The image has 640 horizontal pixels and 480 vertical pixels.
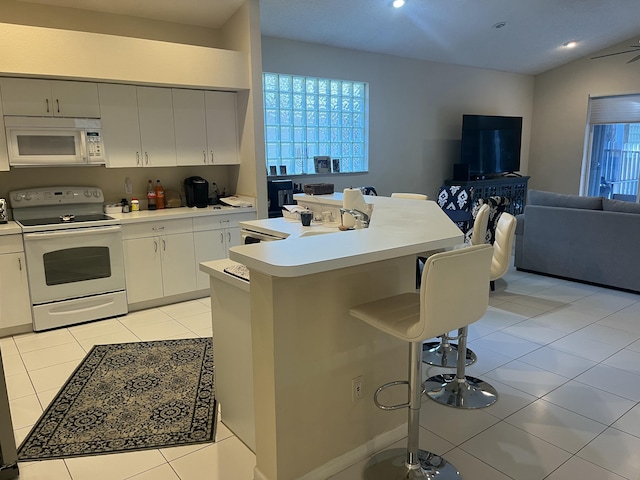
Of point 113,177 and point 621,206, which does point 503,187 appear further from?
point 113,177

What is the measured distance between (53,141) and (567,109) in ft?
27.7

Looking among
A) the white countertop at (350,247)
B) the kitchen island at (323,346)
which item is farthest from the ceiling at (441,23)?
the kitchen island at (323,346)

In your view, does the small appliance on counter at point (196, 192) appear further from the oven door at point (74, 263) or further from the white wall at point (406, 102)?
the white wall at point (406, 102)

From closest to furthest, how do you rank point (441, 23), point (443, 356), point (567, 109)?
1. point (443, 356)
2. point (441, 23)
3. point (567, 109)

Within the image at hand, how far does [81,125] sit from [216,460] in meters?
3.15

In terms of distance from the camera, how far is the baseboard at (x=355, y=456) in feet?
6.69

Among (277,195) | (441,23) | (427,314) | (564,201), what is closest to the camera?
(427,314)

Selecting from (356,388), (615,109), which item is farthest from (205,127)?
(615,109)

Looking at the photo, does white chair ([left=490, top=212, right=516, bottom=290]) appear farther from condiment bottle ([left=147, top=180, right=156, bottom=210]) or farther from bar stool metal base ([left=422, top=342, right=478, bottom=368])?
condiment bottle ([left=147, top=180, right=156, bottom=210])

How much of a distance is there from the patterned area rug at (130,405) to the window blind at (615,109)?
806 cm

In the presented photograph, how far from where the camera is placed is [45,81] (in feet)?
12.5

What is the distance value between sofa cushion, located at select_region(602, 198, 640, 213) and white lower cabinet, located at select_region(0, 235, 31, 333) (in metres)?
5.41

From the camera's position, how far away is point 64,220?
393 centimetres

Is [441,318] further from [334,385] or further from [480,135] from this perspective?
[480,135]
